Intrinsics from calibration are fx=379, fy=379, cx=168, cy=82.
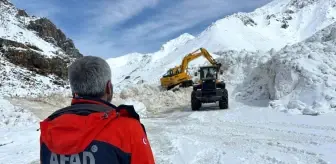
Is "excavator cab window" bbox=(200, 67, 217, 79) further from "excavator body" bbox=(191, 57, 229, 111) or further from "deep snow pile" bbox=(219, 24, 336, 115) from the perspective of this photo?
"deep snow pile" bbox=(219, 24, 336, 115)

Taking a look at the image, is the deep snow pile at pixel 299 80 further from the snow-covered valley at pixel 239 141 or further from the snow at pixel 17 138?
the snow at pixel 17 138

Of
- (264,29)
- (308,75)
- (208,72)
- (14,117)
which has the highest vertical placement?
(264,29)

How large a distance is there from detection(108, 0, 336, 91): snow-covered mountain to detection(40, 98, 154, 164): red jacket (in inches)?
3122

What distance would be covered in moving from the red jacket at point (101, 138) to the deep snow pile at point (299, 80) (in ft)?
38.8

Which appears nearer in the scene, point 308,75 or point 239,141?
point 239,141

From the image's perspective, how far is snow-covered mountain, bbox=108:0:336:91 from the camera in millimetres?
89000

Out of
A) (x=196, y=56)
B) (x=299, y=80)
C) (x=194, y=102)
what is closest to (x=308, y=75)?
(x=299, y=80)

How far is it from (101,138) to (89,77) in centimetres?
39

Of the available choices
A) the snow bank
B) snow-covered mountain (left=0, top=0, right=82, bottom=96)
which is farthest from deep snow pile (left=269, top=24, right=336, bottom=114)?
snow-covered mountain (left=0, top=0, right=82, bottom=96)

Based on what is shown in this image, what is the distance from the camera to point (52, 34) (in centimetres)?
5338

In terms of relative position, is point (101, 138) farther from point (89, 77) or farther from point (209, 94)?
point (209, 94)

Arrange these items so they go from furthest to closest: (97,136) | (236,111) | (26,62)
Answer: (26,62) < (236,111) < (97,136)

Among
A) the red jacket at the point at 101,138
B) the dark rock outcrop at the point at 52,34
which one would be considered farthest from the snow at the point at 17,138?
the dark rock outcrop at the point at 52,34

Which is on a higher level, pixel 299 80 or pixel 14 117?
pixel 299 80
